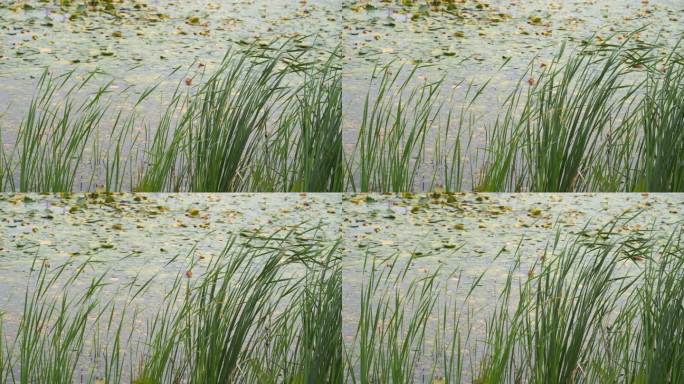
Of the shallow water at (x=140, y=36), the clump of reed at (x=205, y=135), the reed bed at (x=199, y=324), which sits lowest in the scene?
the reed bed at (x=199, y=324)

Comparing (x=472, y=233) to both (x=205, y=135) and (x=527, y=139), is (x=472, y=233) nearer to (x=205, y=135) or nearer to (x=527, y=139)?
(x=527, y=139)

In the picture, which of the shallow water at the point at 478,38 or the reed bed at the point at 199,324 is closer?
the reed bed at the point at 199,324

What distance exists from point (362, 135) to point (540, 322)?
99 centimetres

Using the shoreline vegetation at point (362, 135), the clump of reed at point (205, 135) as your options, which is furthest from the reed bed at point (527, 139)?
the clump of reed at point (205, 135)

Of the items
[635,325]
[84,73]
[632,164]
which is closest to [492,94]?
[632,164]

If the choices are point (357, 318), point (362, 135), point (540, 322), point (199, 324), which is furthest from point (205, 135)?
point (540, 322)

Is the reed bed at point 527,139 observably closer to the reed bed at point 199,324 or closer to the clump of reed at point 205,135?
the clump of reed at point 205,135

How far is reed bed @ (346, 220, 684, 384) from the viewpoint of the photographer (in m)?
2.89

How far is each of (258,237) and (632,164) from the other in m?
1.47

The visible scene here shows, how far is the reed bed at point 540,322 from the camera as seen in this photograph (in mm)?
2895

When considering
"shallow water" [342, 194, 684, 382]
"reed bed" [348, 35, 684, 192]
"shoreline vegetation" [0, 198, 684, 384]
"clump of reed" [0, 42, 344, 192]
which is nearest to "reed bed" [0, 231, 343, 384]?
"shoreline vegetation" [0, 198, 684, 384]

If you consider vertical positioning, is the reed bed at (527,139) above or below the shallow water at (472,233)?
above

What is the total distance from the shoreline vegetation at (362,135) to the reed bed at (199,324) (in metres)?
0.31

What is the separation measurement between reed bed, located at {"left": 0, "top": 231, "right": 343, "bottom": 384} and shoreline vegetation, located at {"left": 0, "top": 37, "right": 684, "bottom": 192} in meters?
0.31
